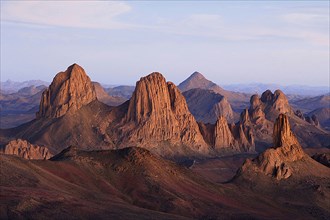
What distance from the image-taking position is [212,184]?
104m

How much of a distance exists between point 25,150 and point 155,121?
4504cm

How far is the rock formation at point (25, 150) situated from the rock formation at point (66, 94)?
3381 centimetres

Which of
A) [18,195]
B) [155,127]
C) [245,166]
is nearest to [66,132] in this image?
[155,127]

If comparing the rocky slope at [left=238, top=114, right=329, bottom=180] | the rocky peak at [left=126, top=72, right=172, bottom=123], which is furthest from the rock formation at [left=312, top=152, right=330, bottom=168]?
the rocky peak at [left=126, top=72, right=172, bottom=123]

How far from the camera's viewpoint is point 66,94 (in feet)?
601

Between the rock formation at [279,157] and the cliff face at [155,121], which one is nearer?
the rock formation at [279,157]

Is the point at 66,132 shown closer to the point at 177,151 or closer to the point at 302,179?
the point at 177,151

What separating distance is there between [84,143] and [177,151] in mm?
22732

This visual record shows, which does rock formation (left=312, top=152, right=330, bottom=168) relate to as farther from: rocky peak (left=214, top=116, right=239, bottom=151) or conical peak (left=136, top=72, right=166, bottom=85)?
conical peak (left=136, top=72, right=166, bottom=85)

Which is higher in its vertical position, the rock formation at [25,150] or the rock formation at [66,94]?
the rock formation at [66,94]

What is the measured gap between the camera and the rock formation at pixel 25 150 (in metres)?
142

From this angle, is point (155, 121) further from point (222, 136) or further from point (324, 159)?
point (324, 159)

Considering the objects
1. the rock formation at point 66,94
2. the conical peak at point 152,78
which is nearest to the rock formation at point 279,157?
the conical peak at point 152,78

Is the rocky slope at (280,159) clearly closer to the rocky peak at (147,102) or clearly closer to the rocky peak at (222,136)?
the rocky peak at (147,102)
